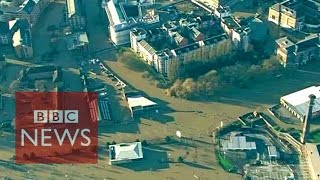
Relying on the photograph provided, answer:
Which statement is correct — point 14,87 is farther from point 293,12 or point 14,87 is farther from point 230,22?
point 293,12

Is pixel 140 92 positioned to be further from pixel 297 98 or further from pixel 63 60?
pixel 297 98

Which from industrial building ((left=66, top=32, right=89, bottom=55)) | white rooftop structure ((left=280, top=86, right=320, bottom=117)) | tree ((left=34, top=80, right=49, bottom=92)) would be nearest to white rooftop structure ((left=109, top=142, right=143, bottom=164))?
tree ((left=34, top=80, right=49, bottom=92))

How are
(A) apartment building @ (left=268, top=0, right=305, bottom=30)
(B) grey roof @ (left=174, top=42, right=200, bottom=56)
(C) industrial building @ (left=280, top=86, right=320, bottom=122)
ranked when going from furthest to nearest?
(A) apartment building @ (left=268, top=0, right=305, bottom=30) < (B) grey roof @ (left=174, top=42, right=200, bottom=56) < (C) industrial building @ (left=280, top=86, right=320, bottom=122)

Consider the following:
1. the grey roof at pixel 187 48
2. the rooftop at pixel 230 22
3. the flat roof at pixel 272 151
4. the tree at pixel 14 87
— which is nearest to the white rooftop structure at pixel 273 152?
the flat roof at pixel 272 151

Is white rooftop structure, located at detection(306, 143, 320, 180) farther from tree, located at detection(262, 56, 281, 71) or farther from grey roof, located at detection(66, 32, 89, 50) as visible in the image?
grey roof, located at detection(66, 32, 89, 50)

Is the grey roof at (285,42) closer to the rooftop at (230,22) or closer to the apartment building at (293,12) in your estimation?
the apartment building at (293,12)

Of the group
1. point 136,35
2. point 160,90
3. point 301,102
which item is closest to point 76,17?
point 136,35
